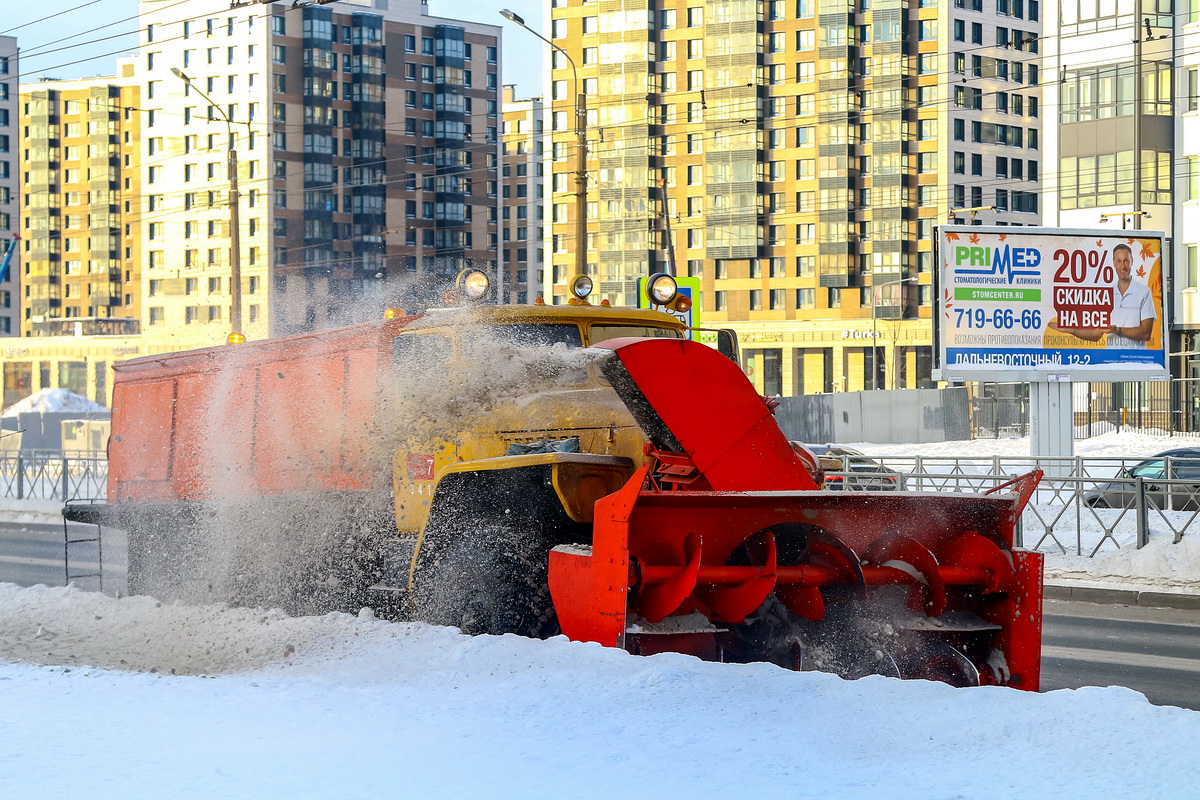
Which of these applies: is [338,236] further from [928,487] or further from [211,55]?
[928,487]

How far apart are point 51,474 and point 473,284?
2336cm

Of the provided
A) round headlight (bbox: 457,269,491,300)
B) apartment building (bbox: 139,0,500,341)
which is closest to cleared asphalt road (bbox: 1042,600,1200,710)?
round headlight (bbox: 457,269,491,300)

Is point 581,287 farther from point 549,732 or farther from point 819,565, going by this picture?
point 549,732

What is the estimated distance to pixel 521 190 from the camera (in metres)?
136

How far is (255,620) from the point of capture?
964 cm

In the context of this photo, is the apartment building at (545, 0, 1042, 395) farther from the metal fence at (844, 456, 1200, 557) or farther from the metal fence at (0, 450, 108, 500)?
the metal fence at (844, 456, 1200, 557)

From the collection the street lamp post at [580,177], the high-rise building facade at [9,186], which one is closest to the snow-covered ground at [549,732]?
the street lamp post at [580,177]

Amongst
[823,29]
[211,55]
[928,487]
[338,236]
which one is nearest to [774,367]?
[823,29]

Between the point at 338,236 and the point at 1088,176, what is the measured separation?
69.1 m

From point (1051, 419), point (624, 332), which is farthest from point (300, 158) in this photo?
point (624, 332)

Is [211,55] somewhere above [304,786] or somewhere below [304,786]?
above

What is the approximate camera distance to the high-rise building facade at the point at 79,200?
5079 inches

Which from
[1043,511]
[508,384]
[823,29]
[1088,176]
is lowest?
[1043,511]

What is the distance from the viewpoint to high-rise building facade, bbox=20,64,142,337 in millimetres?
129000
